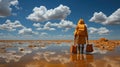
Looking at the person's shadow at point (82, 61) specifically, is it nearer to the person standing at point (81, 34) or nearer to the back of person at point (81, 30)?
the person standing at point (81, 34)

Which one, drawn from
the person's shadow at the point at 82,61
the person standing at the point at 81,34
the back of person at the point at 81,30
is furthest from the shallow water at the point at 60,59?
the back of person at the point at 81,30

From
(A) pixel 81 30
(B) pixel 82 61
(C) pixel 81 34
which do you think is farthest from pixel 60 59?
(A) pixel 81 30

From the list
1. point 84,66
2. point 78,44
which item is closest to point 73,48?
point 78,44

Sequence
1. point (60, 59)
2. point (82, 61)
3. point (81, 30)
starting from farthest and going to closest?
1. point (81, 30)
2. point (60, 59)
3. point (82, 61)

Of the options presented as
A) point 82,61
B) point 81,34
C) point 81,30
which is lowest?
point 82,61

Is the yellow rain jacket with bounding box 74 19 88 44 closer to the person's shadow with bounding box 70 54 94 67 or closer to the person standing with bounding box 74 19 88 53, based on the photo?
the person standing with bounding box 74 19 88 53

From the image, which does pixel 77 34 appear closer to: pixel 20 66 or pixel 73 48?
pixel 73 48

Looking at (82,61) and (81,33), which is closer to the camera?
(82,61)

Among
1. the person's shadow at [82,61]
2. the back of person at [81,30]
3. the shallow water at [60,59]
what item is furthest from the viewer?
the back of person at [81,30]

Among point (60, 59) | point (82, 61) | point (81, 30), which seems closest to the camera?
point (82, 61)

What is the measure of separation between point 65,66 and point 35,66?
159 centimetres

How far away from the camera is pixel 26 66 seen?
10953 millimetres

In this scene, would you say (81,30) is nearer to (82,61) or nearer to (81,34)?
(81,34)

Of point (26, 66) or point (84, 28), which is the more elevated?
point (84, 28)
